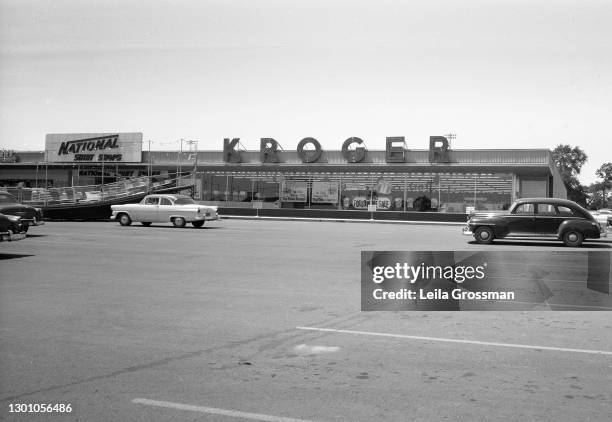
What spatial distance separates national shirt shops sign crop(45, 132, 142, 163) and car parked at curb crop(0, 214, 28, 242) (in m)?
34.2

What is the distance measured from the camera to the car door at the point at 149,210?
27625 mm

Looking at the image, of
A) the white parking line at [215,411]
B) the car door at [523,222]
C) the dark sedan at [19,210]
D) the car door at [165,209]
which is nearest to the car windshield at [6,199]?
the dark sedan at [19,210]

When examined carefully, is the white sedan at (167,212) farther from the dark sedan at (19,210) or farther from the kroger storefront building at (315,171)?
the kroger storefront building at (315,171)

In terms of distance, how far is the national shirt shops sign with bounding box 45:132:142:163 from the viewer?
160ft

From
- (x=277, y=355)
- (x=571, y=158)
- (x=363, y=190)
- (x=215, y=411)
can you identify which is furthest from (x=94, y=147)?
(x=571, y=158)

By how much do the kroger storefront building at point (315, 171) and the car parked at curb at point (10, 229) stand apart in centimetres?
2638

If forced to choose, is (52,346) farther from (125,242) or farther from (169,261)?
(125,242)

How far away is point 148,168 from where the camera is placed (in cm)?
4753

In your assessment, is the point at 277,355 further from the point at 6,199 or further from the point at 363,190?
the point at 363,190

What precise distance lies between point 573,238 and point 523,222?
1716 mm

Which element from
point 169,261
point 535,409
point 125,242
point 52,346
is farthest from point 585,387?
point 125,242

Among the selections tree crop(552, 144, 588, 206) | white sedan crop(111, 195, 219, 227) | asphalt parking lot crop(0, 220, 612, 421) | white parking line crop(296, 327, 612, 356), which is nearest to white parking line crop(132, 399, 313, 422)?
asphalt parking lot crop(0, 220, 612, 421)

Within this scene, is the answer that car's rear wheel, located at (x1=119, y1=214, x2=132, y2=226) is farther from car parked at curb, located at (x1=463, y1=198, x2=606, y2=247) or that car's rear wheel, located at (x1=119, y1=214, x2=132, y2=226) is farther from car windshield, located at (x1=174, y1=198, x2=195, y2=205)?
car parked at curb, located at (x1=463, y1=198, x2=606, y2=247)

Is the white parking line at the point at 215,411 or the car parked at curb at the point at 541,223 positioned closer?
the white parking line at the point at 215,411
